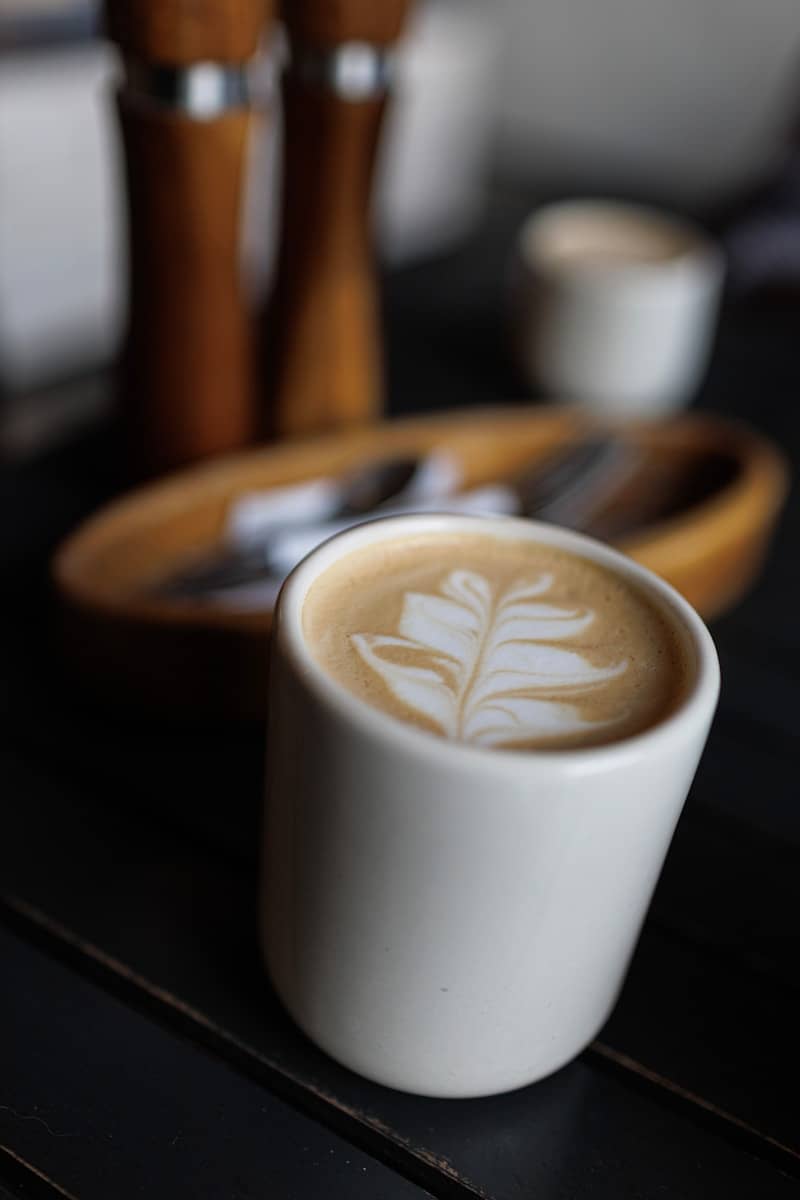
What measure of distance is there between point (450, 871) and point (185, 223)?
45 cm

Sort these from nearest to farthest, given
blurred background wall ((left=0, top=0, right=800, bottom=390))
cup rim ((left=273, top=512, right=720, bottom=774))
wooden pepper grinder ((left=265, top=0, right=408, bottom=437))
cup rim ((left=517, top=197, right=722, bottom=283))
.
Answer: cup rim ((left=273, top=512, right=720, bottom=774)) → wooden pepper grinder ((left=265, top=0, right=408, bottom=437)) → cup rim ((left=517, top=197, right=722, bottom=283)) → blurred background wall ((left=0, top=0, right=800, bottom=390))

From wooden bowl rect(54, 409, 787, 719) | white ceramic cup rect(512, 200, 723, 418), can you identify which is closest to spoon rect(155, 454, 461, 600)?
wooden bowl rect(54, 409, 787, 719)

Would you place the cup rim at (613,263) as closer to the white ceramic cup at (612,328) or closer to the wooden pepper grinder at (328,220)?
the white ceramic cup at (612,328)

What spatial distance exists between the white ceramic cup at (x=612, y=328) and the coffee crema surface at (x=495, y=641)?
0.41 metres

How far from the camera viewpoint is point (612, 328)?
0.91 meters

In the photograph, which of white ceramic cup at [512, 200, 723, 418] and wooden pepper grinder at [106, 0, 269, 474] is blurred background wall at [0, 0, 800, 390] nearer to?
white ceramic cup at [512, 200, 723, 418]

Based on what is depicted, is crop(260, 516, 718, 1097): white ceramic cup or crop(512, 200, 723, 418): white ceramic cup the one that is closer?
crop(260, 516, 718, 1097): white ceramic cup

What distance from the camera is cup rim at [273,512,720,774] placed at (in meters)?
0.35

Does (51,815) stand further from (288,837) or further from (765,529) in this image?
(765,529)

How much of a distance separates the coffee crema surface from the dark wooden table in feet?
0.50

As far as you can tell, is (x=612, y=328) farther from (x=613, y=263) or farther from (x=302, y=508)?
(x=302, y=508)

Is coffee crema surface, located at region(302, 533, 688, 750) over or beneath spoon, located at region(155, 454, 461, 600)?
over

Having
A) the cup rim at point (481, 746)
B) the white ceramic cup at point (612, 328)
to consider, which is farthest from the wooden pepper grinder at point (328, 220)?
the cup rim at point (481, 746)

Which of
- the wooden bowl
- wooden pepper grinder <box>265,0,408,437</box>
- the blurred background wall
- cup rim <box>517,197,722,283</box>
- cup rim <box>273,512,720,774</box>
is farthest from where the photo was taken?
the blurred background wall
